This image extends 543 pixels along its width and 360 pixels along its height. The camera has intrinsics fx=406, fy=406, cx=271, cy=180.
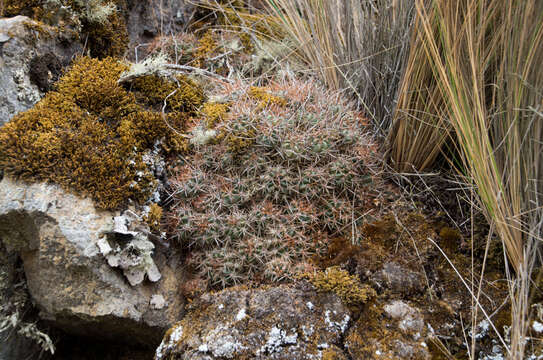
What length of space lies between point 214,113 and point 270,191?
666mm

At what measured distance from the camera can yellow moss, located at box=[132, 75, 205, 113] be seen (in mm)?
2656

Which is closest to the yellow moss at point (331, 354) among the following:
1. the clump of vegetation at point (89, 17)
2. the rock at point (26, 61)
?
the rock at point (26, 61)

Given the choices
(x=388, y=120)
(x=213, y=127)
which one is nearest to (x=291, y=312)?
(x=213, y=127)

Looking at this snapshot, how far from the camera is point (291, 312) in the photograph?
183 cm

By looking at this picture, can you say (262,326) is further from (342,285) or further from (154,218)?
(154,218)

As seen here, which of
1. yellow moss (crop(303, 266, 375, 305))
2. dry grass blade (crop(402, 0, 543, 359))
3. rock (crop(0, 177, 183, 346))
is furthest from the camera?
rock (crop(0, 177, 183, 346))

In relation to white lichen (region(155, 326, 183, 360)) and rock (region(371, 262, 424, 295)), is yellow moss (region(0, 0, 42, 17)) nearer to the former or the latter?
white lichen (region(155, 326, 183, 360))

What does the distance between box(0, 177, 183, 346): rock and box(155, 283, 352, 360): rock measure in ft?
1.06

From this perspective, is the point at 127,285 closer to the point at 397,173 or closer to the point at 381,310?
the point at 381,310

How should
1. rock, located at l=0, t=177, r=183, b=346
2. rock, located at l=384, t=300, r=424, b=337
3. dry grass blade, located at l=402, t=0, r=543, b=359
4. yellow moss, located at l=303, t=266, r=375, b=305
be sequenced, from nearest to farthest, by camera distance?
1. dry grass blade, located at l=402, t=0, r=543, b=359
2. rock, located at l=384, t=300, r=424, b=337
3. yellow moss, located at l=303, t=266, r=375, b=305
4. rock, located at l=0, t=177, r=183, b=346

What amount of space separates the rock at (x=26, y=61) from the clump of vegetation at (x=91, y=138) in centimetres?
11

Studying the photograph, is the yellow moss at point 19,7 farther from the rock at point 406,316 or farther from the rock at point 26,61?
the rock at point 406,316

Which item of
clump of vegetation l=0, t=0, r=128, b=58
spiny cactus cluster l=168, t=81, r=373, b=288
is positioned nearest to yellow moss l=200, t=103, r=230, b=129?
spiny cactus cluster l=168, t=81, r=373, b=288

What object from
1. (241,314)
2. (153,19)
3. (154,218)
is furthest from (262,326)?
(153,19)
